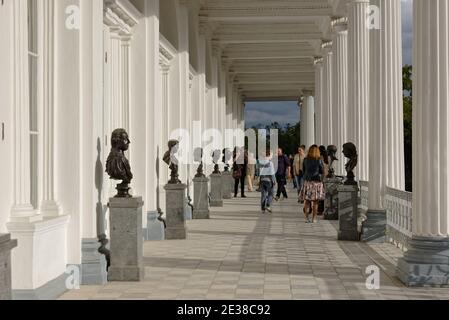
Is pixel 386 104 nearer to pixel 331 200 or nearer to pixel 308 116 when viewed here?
pixel 331 200

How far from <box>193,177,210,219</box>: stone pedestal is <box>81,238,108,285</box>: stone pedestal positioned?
9199 mm

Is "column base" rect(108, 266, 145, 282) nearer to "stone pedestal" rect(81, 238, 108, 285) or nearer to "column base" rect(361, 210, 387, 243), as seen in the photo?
"stone pedestal" rect(81, 238, 108, 285)

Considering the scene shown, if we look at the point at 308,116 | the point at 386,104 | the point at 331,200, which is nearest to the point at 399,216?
the point at 386,104

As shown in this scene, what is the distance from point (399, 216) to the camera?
12641 millimetres

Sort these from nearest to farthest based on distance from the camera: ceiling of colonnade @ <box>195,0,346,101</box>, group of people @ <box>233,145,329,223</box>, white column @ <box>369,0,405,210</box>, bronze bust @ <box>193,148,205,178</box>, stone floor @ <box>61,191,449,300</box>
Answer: stone floor @ <box>61,191,449,300</box> < white column @ <box>369,0,405,210</box> < group of people @ <box>233,145,329,223</box> < bronze bust @ <box>193,148,205,178</box> < ceiling of colonnade @ <box>195,0,346,101</box>

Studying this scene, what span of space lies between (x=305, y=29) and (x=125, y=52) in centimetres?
1561

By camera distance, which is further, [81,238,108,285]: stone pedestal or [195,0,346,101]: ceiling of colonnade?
[195,0,346,101]: ceiling of colonnade

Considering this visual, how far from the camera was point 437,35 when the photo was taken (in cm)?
906

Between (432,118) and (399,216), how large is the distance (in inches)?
151

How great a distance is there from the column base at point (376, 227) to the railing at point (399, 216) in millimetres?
84

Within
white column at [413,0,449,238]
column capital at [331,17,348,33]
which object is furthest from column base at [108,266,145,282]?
column capital at [331,17,348,33]

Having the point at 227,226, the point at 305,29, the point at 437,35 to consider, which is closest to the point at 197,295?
the point at 437,35

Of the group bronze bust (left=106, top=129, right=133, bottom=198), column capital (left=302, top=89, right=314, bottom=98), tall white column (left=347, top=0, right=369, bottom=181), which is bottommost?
bronze bust (left=106, top=129, right=133, bottom=198)

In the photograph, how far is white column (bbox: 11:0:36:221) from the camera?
7785 mm
